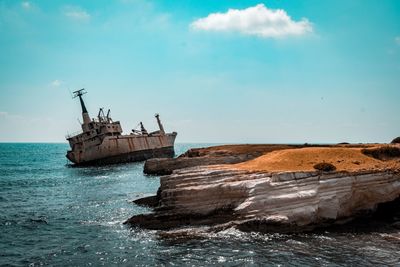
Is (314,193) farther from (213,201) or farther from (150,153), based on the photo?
(150,153)

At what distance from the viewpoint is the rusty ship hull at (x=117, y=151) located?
79.5m

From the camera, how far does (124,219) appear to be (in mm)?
28016

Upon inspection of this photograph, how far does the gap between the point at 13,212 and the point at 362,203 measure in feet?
92.9

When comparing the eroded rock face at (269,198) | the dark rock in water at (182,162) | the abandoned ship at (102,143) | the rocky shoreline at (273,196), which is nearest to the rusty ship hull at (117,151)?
the abandoned ship at (102,143)

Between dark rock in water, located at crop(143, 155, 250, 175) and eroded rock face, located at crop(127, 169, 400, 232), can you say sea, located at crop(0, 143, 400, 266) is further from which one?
dark rock in water, located at crop(143, 155, 250, 175)

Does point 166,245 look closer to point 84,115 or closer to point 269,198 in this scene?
point 269,198

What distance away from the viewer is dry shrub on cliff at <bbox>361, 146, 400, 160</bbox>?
29.4 metres

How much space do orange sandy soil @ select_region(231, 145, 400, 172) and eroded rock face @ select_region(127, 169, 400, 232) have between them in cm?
134

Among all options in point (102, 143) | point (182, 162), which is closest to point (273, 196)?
point (182, 162)

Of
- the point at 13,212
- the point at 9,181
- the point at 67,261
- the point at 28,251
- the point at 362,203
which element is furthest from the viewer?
the point at 9,181

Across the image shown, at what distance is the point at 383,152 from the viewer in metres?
29.8

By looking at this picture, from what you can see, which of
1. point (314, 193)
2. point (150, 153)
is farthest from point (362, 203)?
point (150, 153)

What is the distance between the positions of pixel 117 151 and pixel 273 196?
2512 inches

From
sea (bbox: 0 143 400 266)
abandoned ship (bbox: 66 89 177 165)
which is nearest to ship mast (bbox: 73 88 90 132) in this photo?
abandoned ship (bbox: 66 89 177 165)
